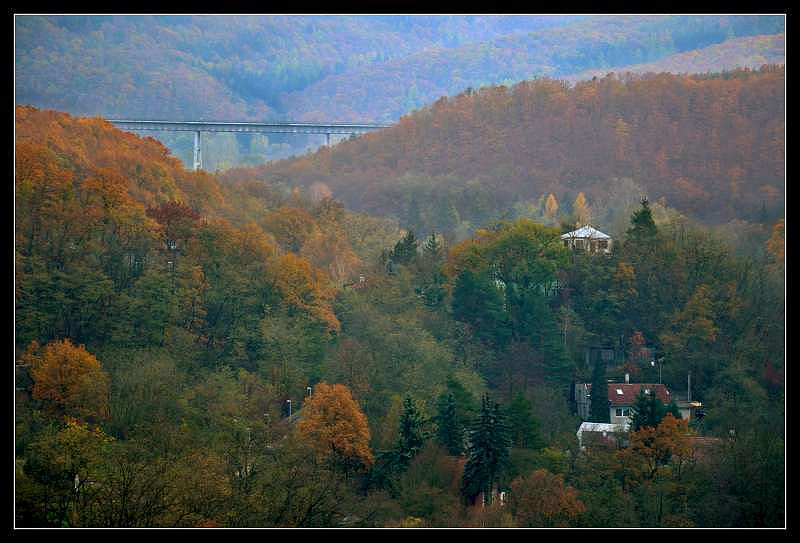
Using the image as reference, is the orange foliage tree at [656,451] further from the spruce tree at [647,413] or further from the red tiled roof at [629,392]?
the red tiled roof at [629,392]

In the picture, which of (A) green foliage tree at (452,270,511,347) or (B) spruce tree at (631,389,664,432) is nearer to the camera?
(B) spruce tree at (631,389,664,432)

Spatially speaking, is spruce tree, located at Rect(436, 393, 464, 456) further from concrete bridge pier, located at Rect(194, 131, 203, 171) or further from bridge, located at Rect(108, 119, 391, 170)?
concrete bridge pier, located at Rect(194, 131, 203, 171)

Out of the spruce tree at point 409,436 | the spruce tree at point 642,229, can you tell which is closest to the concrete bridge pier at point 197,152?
the spruce tree at point 642,229

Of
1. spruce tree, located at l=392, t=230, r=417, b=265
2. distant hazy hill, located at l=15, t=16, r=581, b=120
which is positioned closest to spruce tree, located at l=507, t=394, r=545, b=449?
spruce tree, located at l=392, t=230, r=417, b=265

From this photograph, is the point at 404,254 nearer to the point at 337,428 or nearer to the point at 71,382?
the point at 337,428

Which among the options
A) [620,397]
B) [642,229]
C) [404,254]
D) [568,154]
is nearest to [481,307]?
[620,397]
